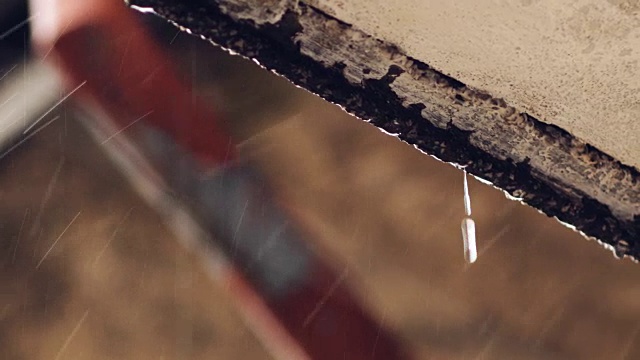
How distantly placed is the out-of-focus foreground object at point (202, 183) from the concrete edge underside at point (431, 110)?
2.45 meters

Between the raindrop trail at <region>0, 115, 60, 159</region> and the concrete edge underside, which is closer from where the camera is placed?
the concrete edge underside

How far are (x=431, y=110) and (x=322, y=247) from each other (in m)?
2.73

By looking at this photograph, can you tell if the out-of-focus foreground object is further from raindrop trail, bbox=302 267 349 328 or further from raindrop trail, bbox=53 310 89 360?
raindrop trail, bbox=53 310 89 360

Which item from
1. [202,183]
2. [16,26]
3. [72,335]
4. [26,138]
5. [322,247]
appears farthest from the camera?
[322,247]

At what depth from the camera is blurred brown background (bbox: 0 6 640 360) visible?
322cm

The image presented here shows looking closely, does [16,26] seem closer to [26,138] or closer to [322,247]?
[26,138]

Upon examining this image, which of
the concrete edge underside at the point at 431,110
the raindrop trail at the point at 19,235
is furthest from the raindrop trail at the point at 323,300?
the concrete edge underside at the point at 431,110

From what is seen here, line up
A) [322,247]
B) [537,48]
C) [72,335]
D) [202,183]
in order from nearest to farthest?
[537,48] → [72,335] → [202,183] → [322,247]

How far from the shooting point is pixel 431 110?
3.01ft

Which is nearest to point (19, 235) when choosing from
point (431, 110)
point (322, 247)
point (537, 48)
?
point (322, 247)

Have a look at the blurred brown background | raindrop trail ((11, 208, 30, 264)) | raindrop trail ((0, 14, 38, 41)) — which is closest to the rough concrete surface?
the blurred brown background

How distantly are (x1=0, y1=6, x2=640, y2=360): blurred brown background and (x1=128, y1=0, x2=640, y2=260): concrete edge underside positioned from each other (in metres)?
2.32

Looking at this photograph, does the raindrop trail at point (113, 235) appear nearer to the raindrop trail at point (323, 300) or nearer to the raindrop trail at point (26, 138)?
the raindrop trail at point (26, 138)

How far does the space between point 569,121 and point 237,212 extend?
9.14 feet
